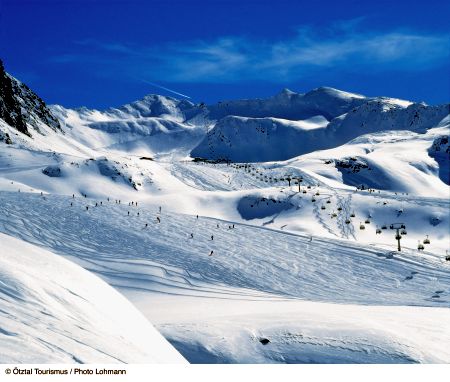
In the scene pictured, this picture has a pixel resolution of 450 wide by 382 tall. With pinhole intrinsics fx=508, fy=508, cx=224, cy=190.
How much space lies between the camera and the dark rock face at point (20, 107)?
63375mm

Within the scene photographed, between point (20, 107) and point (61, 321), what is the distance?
241ft

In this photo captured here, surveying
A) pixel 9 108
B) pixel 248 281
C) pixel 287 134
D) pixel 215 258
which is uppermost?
pixel 287 134

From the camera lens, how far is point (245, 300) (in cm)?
1463

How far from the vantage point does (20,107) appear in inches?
2901

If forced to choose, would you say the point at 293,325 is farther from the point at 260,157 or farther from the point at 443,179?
the point at 260,157

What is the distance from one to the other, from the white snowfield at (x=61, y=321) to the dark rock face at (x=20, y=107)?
185ft

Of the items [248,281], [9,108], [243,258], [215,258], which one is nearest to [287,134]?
[9,108]

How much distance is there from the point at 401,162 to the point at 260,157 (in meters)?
91.6

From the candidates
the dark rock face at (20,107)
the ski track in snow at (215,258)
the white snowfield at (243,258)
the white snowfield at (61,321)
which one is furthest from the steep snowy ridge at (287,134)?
the white snowfield at (61,321)

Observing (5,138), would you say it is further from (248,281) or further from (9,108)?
(248,281)

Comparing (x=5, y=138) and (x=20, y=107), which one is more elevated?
(x=20, y=107)

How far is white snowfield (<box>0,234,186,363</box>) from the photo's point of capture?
6035 millimetres

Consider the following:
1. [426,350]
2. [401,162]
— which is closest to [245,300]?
[426,350]

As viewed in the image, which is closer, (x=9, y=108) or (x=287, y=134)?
(x=9, y=108)
